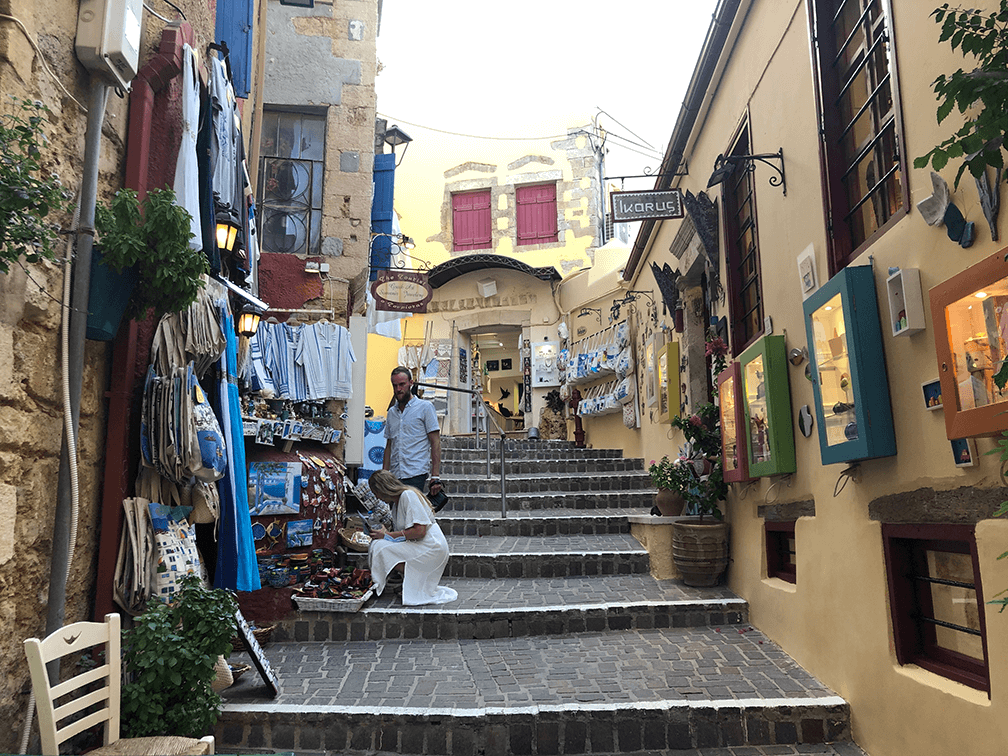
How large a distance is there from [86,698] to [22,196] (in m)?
1.76

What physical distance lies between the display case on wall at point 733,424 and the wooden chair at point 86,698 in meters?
3.67

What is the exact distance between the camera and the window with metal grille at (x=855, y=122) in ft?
10.5

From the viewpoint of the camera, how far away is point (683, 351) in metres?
7.36

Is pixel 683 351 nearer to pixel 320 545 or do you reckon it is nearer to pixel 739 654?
pixel 739 654

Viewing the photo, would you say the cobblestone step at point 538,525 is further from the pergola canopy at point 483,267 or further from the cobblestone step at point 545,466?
the pergola canopy at point 483,267

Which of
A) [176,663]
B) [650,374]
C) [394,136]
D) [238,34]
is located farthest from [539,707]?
[394,136]

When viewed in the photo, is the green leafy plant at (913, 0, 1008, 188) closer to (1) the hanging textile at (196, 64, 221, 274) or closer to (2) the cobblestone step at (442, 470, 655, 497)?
(1) the hanging textile at (196, 64, 221, 274)

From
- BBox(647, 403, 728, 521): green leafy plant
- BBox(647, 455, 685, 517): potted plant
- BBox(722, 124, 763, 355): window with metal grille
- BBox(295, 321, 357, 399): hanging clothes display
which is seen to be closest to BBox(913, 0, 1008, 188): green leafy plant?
BBox(722, 124, 763, 355): window with metal grille

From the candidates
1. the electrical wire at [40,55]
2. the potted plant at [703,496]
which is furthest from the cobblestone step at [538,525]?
the electrical wire at [40,55]

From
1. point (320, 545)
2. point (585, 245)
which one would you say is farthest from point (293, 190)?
point (585, 245)

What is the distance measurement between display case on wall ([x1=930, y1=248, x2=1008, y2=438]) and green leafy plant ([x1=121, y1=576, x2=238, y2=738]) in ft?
10.1

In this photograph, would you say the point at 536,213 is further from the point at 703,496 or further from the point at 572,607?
the point at 572,607

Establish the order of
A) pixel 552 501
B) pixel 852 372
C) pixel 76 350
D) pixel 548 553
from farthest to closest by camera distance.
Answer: pixel 552 501 → pixel 548 553 → pixel 852 372 → pixel 76 350

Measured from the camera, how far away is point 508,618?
463 cm
